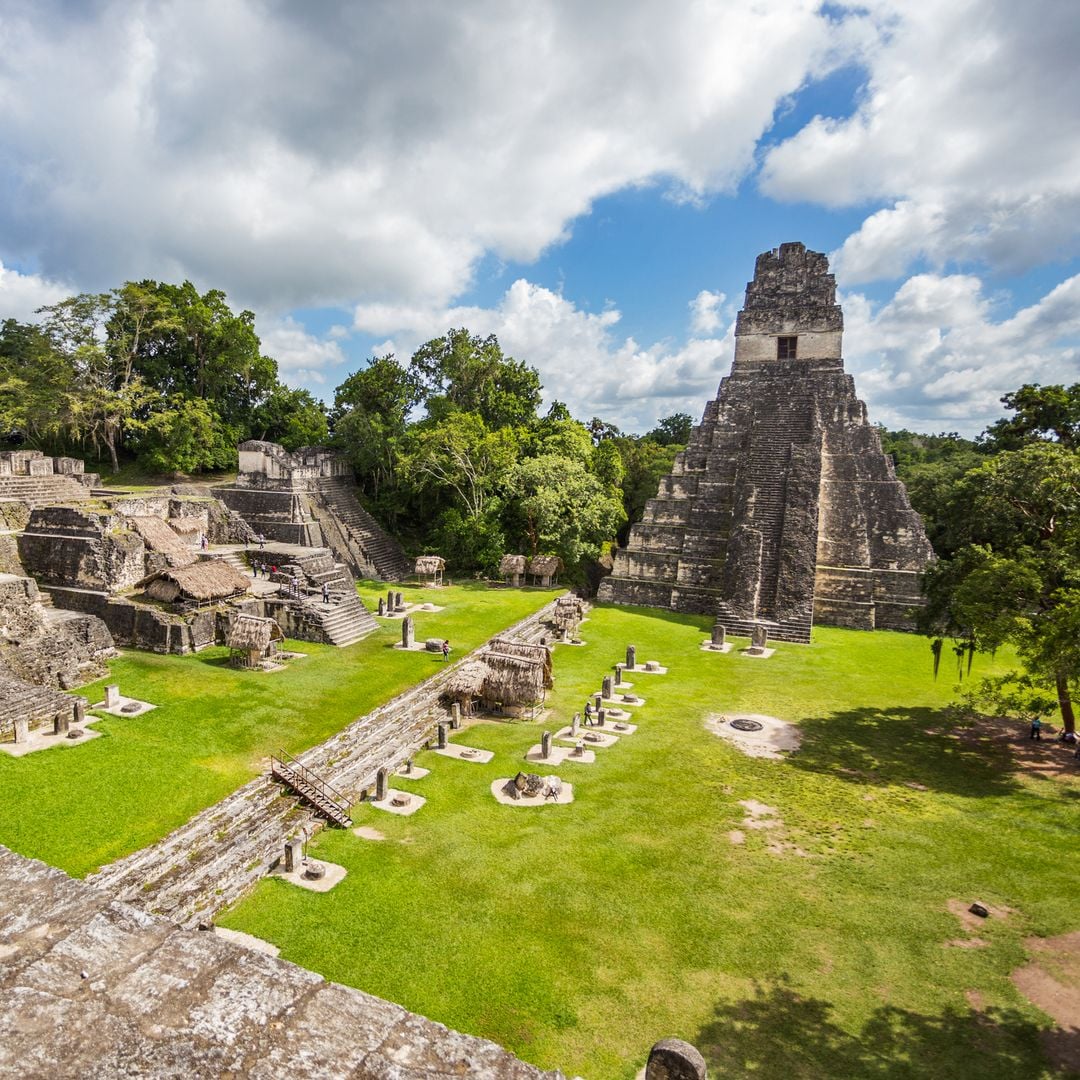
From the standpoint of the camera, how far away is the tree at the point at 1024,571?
11.6 m

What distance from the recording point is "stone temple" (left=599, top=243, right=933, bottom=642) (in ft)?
81.5

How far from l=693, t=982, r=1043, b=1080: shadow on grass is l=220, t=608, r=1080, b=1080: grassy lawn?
3cm

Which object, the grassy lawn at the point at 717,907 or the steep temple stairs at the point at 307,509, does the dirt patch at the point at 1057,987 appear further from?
the steep temple stairs at the point at 307,509

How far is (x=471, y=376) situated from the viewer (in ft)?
122

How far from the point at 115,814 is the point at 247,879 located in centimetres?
273

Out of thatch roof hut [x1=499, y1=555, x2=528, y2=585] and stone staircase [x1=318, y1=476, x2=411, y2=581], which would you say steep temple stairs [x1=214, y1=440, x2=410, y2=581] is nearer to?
stone staircase [x1=318, y1=476, x2=411, y2=581]

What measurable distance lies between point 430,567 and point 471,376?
44.1 feet

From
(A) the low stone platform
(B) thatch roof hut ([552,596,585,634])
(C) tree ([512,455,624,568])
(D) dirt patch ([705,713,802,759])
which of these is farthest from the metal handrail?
(C) tree ([512,455,624,568])

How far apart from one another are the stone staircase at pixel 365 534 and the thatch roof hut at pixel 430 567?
68.9 inches

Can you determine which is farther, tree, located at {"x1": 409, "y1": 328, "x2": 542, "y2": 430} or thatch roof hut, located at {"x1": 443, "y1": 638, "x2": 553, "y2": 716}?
tree, located at {"x1": 409, "y1": 328, "x2": 542, "y2": 430}

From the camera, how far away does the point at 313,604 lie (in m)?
20.9

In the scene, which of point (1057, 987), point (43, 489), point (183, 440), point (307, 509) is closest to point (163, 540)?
point (43, 489)

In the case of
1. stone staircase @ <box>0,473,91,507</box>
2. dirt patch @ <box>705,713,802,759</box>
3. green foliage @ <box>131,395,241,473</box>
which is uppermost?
green foliage @ <box>131,395,241,473</box>

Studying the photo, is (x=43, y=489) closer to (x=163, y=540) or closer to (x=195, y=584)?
(x=163, y=540)
